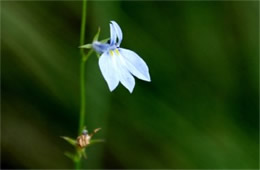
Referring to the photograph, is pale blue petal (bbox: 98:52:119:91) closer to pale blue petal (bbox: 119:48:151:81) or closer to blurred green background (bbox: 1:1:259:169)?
pale blue petal (bbox: 119:48:151:81)

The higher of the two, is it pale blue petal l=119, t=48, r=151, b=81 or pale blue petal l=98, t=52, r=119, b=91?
pale blue petal l=119, t=48, r=151, b=81

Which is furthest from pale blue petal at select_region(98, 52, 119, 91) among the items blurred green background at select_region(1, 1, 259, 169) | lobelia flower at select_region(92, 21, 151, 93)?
blurred green background at select_region(1, 1, 259, 169)

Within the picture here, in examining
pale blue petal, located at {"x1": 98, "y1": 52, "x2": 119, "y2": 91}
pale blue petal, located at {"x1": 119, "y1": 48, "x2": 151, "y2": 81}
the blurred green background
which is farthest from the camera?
the blurred green background

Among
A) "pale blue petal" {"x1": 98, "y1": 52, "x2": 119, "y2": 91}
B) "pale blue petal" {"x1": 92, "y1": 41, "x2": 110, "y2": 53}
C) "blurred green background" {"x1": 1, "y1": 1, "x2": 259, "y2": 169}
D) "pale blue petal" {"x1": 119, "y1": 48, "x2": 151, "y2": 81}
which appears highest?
"blurred green background" {"x1": 1, "y1": 1, "x2": 259, "y2": 169}

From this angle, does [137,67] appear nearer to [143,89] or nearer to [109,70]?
[109,70]

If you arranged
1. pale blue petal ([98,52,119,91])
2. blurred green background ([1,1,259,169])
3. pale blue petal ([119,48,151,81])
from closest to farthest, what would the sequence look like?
pale blue petal ([98,52,119,91]) < pale blue petal ([119,48,151,81]) < blurred green background ([1,1,259,169])

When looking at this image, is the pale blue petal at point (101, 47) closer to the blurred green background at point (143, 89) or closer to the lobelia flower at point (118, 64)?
the lobelia flower at point (118, 64)

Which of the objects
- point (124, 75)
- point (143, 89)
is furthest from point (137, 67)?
point (143, 89)

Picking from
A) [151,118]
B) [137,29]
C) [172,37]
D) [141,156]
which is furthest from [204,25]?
[141,156]
